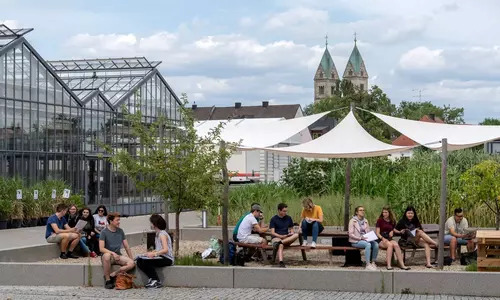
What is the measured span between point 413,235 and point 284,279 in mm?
3129

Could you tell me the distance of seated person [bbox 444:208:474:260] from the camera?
15.4 meters

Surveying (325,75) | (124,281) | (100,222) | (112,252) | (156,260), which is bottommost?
(124,281)

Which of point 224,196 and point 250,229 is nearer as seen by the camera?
point 224,196

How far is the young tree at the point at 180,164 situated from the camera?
14.9 m

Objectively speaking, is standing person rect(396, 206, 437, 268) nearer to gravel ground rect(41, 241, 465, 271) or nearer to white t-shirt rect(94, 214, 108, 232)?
gravel ground rect(41, 241, 465, 271)

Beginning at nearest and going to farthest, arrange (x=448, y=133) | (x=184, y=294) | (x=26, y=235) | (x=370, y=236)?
1. (x=184, y=294)
2. (x=370, y=236)
3. (x=448, y=133)
4. (x=26, y=235)

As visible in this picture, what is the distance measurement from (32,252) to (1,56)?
13.7m

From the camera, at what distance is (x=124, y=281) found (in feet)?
42.8

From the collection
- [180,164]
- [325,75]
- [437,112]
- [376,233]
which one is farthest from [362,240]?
[325,75]

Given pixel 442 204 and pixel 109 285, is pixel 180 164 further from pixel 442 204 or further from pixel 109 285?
pixel 442 204

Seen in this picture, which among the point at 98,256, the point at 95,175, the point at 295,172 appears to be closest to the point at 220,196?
the point at 98,256

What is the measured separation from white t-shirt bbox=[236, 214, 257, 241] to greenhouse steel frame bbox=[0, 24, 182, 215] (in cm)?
936

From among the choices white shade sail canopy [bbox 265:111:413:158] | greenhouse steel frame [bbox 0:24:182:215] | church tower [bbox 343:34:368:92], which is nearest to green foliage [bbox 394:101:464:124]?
church tower [bbox 343:34:368:92]

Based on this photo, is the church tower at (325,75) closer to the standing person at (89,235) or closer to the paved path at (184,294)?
the standing person at (89,235)
